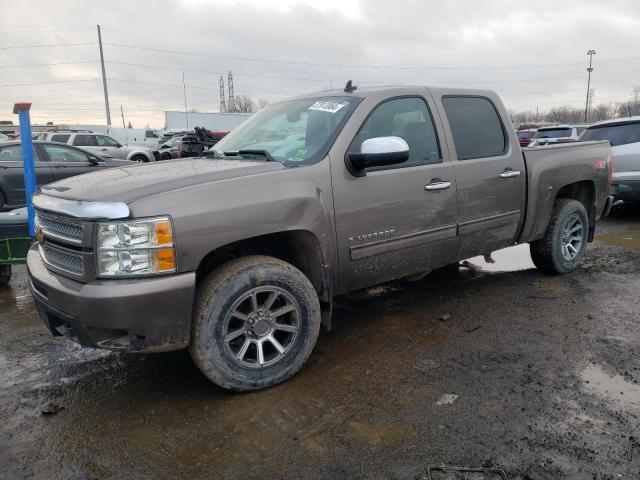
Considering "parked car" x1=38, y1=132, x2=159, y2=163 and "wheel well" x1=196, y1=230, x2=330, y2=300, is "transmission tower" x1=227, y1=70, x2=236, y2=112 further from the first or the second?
"wheel well" x1=196, y1=230, x2=330, y2=300

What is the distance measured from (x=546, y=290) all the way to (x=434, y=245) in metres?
1.74

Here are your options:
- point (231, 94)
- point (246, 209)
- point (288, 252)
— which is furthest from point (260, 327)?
point (231, 94)

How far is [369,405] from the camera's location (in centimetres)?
297

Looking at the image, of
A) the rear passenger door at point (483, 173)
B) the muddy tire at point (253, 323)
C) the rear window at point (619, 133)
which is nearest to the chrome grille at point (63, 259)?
the muddy tire at point (253, 323)

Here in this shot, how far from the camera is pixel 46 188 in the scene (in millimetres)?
3361

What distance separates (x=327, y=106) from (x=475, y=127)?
55.9 inches

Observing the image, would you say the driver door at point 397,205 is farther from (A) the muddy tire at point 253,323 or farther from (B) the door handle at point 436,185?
(A) the muddy tire at point 253,323

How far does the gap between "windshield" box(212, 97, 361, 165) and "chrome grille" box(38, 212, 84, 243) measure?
1.32m

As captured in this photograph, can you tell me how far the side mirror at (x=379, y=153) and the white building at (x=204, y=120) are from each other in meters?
40.8

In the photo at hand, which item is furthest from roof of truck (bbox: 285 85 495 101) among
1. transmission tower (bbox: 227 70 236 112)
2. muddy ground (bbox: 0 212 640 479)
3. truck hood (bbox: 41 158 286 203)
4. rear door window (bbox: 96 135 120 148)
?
transmission tower (bbox: 227 70 236 112)

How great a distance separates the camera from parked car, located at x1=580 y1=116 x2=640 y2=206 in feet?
28.2

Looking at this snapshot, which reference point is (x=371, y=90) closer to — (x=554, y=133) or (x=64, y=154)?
(x=64, y=154)

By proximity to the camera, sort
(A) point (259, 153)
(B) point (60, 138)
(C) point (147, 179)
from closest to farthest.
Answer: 1. (C) point (147, 179)
2. (A) point (259, 153)
3. (B) point (60, 138)

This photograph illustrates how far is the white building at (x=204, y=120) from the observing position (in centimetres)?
4488
